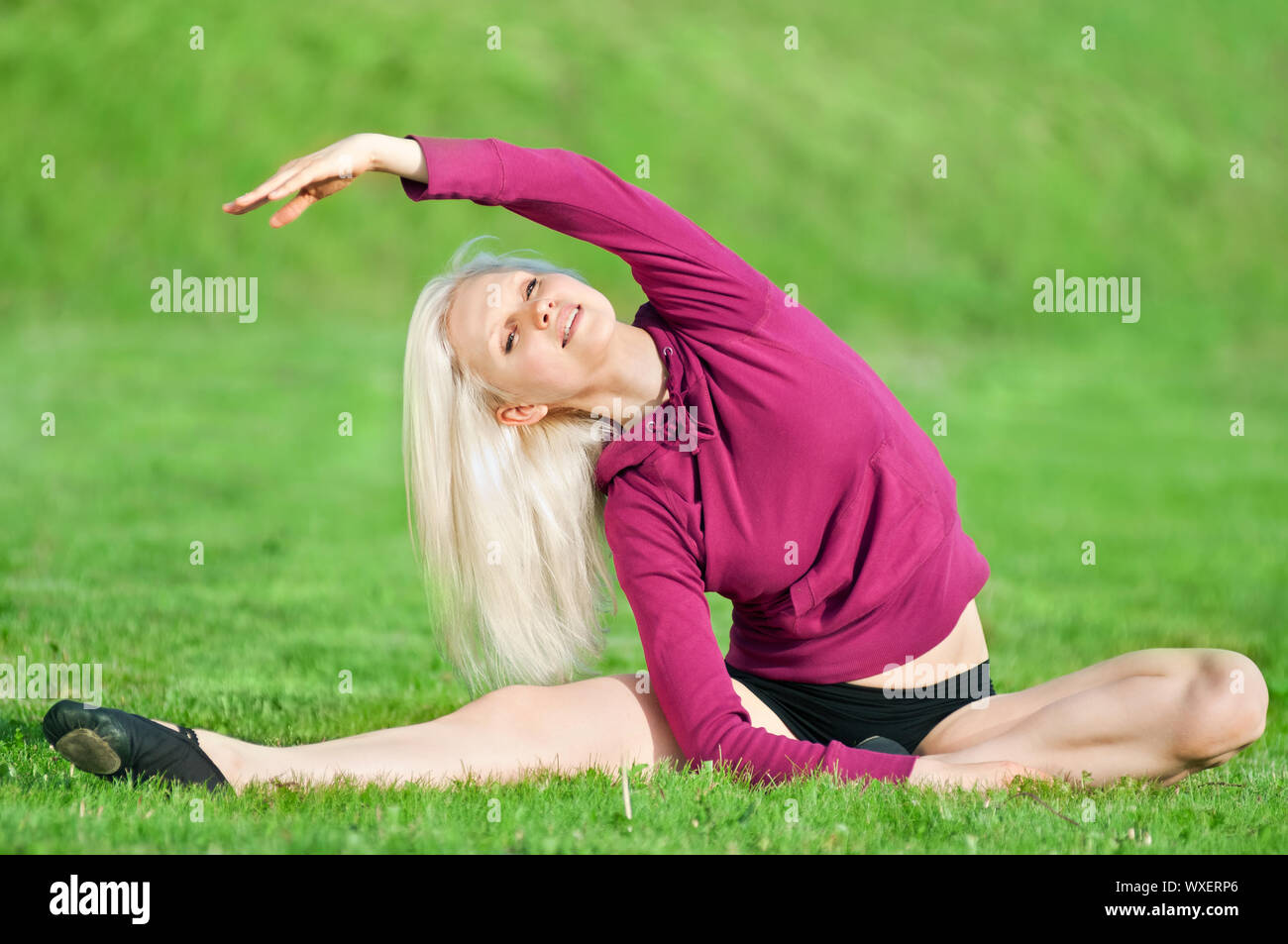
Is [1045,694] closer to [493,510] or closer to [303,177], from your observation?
[493,510]

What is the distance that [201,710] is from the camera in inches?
219

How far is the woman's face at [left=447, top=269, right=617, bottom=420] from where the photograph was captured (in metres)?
4.34

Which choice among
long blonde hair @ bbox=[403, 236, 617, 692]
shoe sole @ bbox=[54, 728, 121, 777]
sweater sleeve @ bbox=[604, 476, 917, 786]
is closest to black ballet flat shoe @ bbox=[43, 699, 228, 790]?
shoe sole @ bbox=[54, 728, 121, 777]

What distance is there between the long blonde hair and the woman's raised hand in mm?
818

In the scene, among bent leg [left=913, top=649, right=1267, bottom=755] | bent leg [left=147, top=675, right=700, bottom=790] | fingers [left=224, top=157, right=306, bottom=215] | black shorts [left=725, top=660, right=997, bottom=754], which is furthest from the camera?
black shorts [left=725, top=660, right=997, bottom=754]

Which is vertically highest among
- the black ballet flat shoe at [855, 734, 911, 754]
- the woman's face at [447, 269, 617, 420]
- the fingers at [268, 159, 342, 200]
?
the fingers at [268, 159, 342, 200]

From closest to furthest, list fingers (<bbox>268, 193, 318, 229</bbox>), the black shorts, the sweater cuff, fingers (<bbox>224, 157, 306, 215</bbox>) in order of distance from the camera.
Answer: fingers (<bbox>224, 157, 306, 215</bbox>) → fingers (<bbox>268, 193, 318, 229</bbox>) → the sweater cuff → the black shorts

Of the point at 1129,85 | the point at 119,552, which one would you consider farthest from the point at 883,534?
the point at 1129,85

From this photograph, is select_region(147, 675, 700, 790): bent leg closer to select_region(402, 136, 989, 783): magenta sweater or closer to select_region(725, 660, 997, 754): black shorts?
select_region(402, 136, 989, 783): magenta sweater

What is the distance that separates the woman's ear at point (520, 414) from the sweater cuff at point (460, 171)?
0.81 meters

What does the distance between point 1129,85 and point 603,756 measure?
2402 cm

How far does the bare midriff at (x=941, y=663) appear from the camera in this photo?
15.1 ft

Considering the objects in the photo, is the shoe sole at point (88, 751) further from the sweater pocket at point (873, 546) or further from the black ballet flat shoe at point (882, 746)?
the black ballet flat shoe at point (882, 746)

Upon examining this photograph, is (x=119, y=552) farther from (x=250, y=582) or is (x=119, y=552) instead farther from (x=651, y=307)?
(x=651, y=307)
